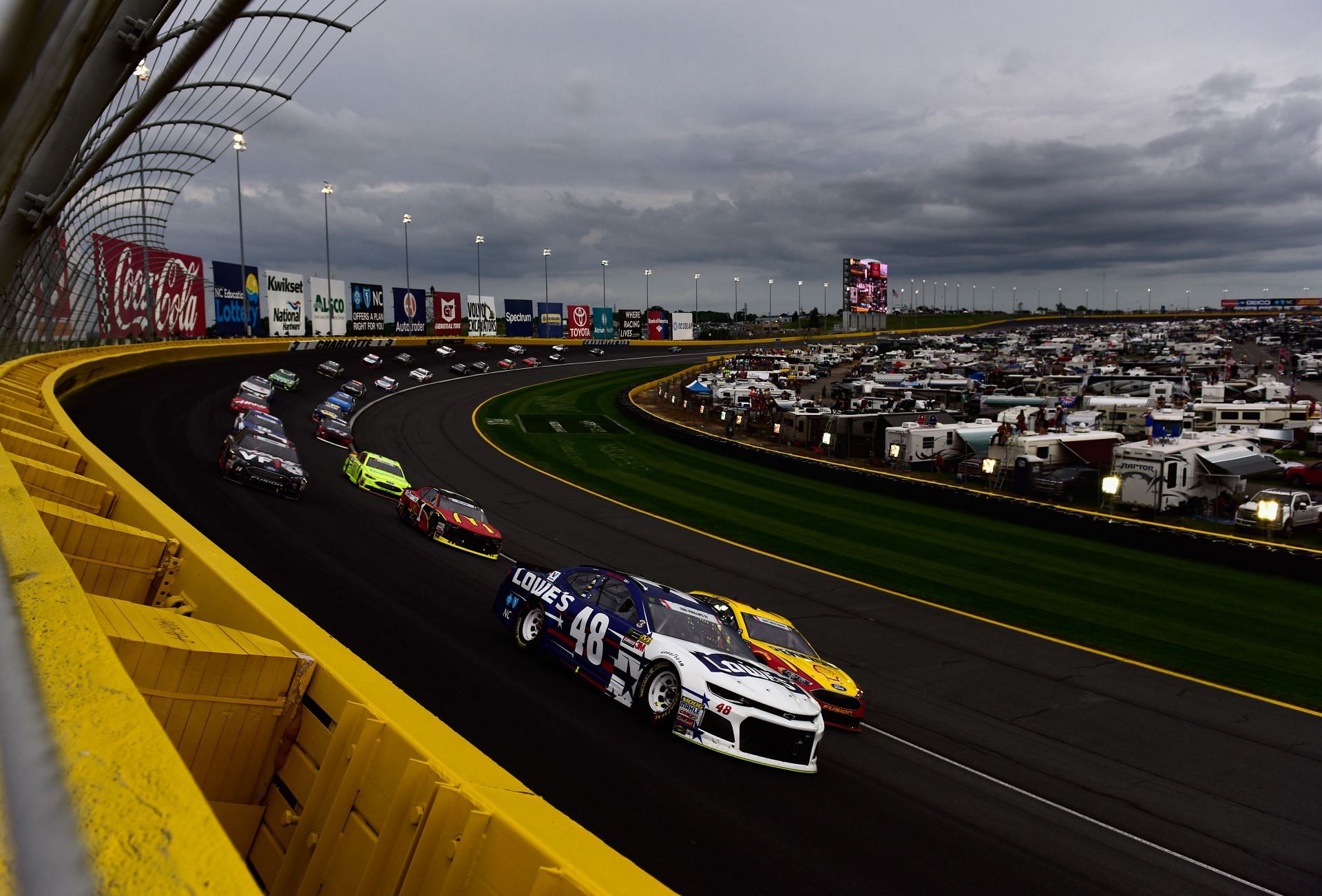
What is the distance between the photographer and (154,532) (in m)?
6.53

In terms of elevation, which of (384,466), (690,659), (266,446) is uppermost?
(266,446)

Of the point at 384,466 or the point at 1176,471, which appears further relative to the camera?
the point at 384,466

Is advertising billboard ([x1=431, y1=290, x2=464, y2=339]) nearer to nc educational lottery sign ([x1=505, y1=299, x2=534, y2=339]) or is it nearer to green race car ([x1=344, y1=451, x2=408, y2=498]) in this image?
nc educational lottery sign ([x1=505, y1=299, x2=534, y2=339])

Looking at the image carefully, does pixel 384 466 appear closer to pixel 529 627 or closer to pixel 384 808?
pixel 529 627

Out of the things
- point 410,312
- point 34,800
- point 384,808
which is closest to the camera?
point 34,800

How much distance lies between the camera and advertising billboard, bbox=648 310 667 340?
105438 mm

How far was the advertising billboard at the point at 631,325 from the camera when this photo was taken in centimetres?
Answer: 10212

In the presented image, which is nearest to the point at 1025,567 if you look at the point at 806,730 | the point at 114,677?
the point at 806,730

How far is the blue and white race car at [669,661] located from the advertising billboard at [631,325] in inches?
3597

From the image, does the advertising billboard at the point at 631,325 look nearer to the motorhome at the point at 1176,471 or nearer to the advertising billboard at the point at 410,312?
the advertising billboard at the point at 410,312

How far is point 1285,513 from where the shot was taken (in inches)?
830

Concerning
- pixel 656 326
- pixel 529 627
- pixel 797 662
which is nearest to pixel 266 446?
pixel 529 627

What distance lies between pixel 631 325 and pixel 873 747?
95118 mm

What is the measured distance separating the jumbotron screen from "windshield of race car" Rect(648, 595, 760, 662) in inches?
4705
